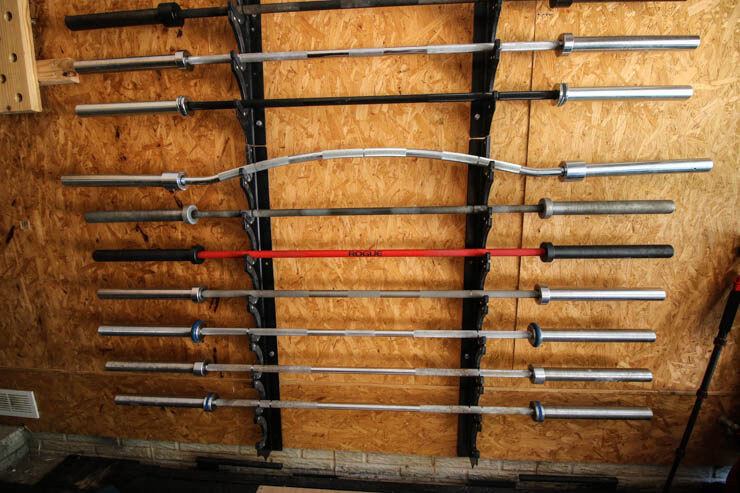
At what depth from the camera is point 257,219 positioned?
1680 mm

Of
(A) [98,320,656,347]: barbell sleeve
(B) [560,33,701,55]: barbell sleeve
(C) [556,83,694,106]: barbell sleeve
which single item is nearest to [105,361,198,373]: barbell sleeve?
(A) [98,320,656,347]: barbell sleeve

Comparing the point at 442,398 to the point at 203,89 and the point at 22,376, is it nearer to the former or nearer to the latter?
the point at 203,89

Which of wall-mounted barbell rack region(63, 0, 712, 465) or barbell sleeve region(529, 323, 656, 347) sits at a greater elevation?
wall-mounted barbell rack region(63, 0, 712, 465)

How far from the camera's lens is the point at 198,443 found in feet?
6.72

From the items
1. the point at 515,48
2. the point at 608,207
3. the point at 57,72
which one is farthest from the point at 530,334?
the point at 57,72

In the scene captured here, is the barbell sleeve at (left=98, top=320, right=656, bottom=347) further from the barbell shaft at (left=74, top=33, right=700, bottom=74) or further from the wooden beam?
the wooden beam

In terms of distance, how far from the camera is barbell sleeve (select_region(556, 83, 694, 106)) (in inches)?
55.9

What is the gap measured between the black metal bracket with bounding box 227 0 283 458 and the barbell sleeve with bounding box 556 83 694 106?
4.59ft

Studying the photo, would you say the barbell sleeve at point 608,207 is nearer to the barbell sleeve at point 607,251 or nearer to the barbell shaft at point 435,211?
the barbell shaft at point 435,211

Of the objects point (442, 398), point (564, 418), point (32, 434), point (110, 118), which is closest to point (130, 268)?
point (110, 118)

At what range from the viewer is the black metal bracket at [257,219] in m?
1.53

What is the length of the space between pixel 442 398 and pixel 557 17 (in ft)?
6.45

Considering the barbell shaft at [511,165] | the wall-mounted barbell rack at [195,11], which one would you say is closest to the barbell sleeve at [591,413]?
the barbell shaft at [511,165]

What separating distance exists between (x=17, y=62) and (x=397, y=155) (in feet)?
6.76
